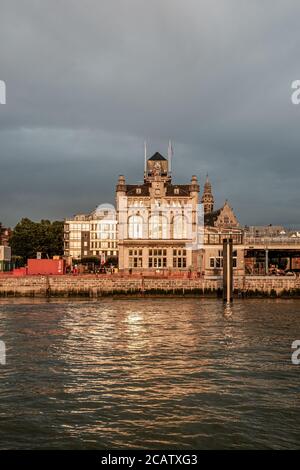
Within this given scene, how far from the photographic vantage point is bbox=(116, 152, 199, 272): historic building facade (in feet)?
285

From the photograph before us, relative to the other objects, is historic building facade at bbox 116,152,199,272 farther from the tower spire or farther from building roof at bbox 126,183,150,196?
the tower spire

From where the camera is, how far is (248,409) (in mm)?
18453

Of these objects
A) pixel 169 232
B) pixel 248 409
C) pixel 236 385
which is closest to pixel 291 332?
pixel 236 385

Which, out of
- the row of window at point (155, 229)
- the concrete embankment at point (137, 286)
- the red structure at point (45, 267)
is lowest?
the concrete embankment at point (137, 286)

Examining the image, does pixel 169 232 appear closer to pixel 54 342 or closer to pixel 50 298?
pixel 50 298

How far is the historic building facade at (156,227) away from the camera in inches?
3423

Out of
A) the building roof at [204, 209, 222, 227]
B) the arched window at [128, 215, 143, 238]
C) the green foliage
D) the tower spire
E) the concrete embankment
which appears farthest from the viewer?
the tower spire

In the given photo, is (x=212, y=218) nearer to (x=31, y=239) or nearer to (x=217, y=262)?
(x=217, y=262)

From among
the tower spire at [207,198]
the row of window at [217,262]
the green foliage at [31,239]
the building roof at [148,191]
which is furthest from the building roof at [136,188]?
the tower spire at [207,198]

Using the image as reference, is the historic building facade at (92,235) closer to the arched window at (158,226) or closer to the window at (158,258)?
the window at (158,258)

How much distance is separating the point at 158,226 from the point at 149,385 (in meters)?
66.7

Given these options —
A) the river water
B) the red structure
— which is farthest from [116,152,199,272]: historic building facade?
the river water

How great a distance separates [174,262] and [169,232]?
5.32 meters

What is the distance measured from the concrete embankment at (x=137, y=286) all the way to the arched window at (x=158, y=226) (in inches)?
843
